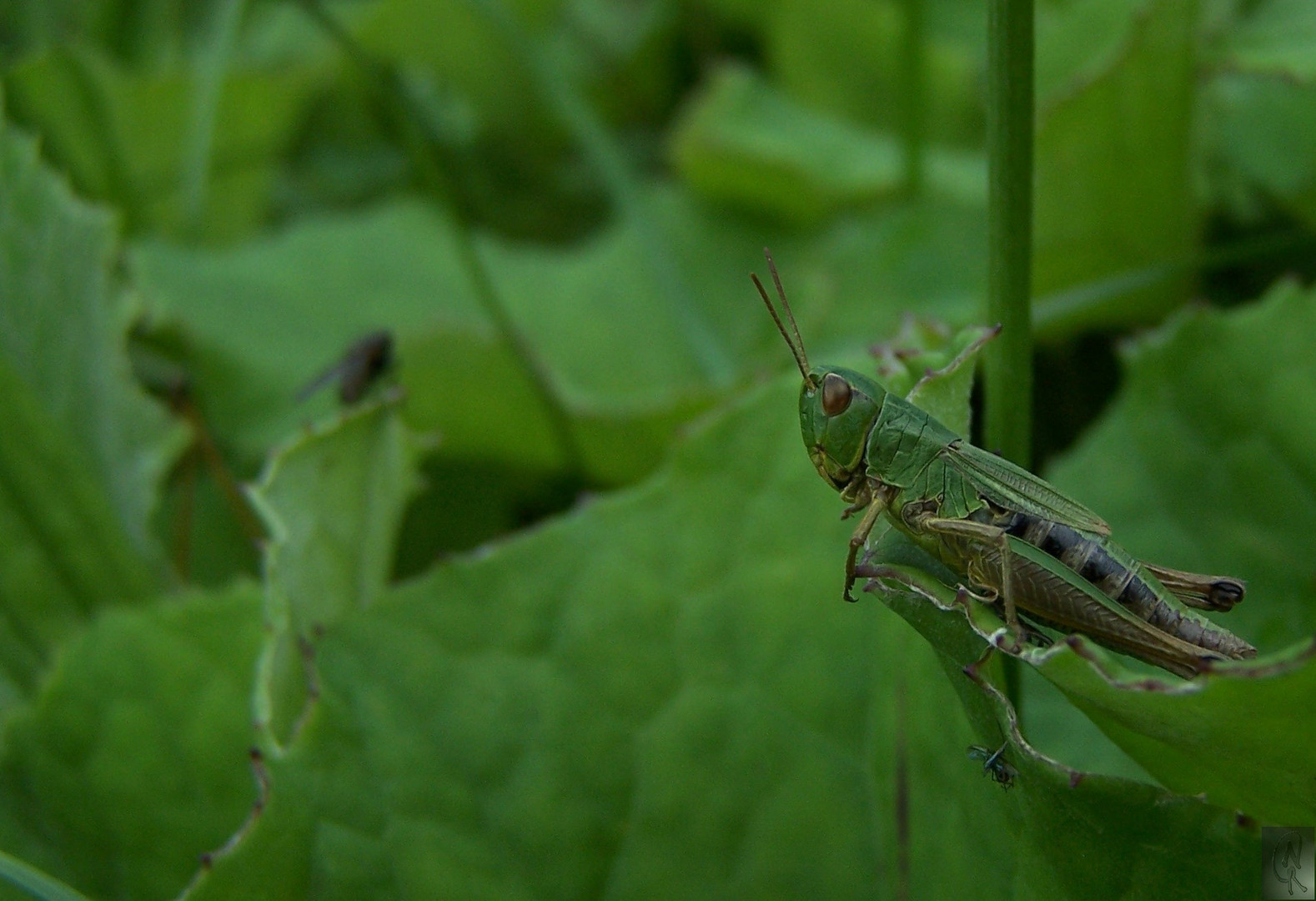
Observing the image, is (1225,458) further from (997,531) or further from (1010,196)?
(1010,196)

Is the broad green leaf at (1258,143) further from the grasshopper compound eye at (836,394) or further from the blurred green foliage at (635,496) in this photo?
the grasshopper compound eye at (836,394)

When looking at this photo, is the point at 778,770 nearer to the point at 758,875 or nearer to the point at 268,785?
the point at 758,875

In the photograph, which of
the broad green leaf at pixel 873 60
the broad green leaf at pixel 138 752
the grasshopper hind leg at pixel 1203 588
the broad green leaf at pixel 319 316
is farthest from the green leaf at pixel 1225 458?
the broad green leaf at pixel 873 60

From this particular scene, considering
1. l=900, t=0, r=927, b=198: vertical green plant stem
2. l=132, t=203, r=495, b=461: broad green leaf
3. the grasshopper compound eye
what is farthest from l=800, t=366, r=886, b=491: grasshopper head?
l=900, t=0, r=927, b=198: vertical green plant stem

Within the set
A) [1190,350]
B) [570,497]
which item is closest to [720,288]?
[570,497]

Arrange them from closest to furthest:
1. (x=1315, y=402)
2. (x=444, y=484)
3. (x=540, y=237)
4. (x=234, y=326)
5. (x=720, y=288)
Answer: (x=1315, y=402) → (x=444, y=484) → (x=234, y=326) → (x=720, y=288) → (x=540, y=237)

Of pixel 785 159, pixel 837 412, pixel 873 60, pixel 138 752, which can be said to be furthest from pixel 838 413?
pixel 873 60
